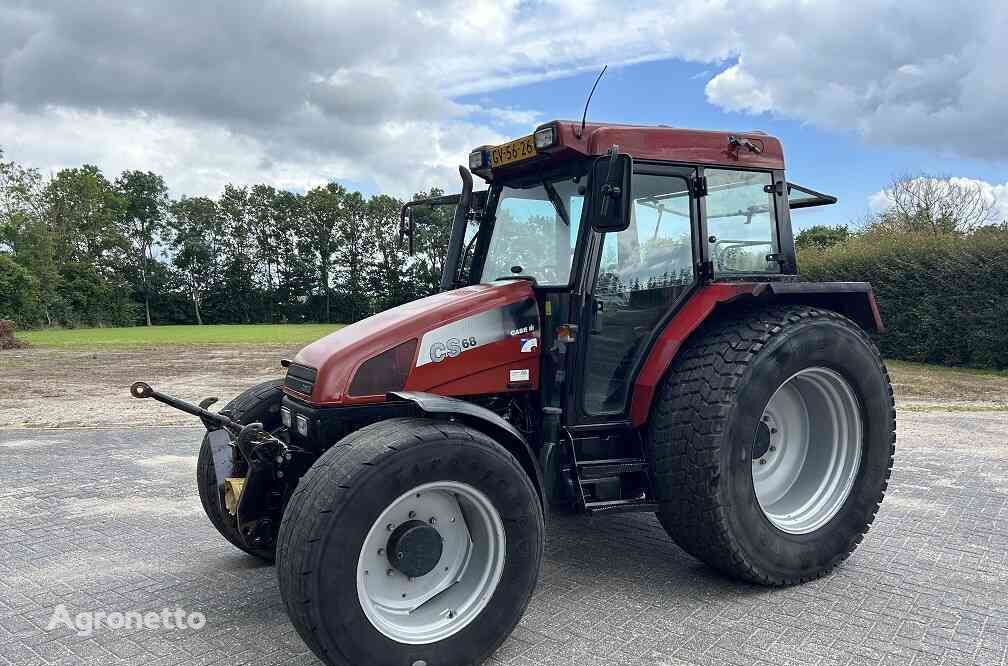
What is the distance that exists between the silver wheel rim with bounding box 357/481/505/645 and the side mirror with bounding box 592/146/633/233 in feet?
A: 4.43

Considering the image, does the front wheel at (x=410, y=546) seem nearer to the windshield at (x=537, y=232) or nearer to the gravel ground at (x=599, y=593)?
the gravel ground at (x=599, y=593)

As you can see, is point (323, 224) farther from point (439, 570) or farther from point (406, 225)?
point (439, 570)

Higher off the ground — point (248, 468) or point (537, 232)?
point (537, 232)

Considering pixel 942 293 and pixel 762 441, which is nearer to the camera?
pixel 762 441

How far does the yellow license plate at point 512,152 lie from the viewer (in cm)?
394

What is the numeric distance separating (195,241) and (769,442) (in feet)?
186

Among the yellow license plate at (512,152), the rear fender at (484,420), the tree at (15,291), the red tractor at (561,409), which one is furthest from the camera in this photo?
the tree at (15,291)

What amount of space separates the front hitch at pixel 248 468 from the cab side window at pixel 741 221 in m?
2.59

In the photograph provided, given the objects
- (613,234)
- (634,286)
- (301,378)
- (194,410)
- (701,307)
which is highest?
(613,234)

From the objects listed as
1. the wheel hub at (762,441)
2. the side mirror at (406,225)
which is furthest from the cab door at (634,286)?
the side mirror at (406,225)

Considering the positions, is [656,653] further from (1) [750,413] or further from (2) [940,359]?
(2) [940,359]

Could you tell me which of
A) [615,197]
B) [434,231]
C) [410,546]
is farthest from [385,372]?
[434,231]

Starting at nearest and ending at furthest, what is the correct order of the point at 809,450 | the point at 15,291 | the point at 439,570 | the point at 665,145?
the point at 439,570
the point at 665,145
the point at 809,450
the point at 15,291

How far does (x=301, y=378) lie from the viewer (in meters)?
3.60
